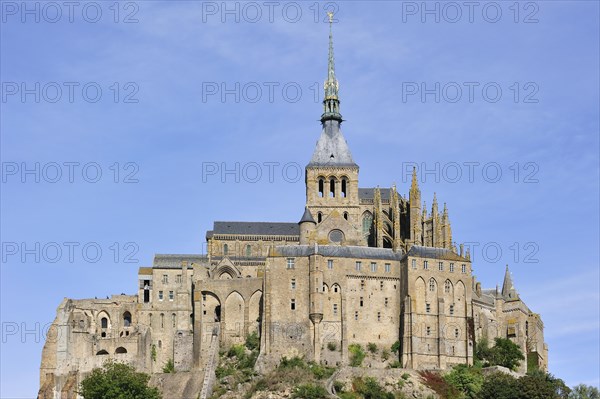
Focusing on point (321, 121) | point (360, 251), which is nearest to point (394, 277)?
point (360, 251)

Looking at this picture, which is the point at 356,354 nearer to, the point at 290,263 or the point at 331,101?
the point at 290,263

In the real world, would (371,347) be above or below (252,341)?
below

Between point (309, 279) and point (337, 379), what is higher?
point (309, 279)

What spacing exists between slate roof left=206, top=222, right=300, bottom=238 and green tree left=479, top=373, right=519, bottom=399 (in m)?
31.7

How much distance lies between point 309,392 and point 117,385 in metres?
18.2

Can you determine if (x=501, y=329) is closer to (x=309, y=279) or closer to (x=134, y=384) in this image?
(x=309, y=279)

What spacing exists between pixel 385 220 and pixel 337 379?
25547 mm

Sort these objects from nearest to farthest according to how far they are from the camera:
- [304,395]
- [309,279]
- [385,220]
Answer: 1. [304,395]
2. [309,279]
3. [385,220]

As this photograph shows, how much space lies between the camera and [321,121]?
506ft

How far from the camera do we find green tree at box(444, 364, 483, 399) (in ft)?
428

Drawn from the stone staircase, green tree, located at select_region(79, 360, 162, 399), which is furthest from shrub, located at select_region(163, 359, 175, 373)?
green tree, located at select_region(79, 360, 162, 399)

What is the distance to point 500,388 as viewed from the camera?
127938 millimetres

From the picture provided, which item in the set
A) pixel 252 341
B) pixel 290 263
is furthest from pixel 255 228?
pixel 252 341

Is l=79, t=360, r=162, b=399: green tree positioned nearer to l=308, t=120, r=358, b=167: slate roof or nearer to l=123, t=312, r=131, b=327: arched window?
l=123, t=312, r=131, b=327: arched window
